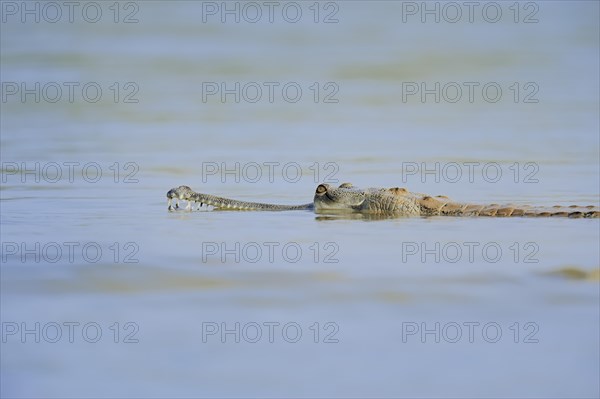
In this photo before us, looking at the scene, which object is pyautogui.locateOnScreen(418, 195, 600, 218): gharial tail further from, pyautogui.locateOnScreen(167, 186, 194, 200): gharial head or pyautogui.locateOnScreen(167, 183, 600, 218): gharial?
pyautogui.locateOnScreen(167, 186, 194, 200): gharial head

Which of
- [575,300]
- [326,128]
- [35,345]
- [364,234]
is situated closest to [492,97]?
[326,128]

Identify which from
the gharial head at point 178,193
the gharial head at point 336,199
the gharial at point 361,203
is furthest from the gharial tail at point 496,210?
the gharial head at point 178,193

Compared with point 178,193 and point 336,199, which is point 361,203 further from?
point 178,193

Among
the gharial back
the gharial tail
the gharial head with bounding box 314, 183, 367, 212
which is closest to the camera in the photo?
the gharial tail

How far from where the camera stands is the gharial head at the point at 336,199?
39.6 ft

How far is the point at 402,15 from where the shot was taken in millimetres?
33156

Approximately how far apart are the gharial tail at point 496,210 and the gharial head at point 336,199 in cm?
62

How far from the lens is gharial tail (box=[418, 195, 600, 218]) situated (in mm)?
11164

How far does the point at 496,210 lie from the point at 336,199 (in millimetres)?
1583

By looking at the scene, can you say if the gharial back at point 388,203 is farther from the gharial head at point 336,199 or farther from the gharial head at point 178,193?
the gharial head at point 178,193

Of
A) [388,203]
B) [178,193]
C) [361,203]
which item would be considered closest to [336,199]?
[361,203]

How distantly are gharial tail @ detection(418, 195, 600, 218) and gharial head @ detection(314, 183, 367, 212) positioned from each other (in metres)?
0.62

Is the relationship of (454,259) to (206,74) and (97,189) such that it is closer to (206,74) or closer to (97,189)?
(97,189)

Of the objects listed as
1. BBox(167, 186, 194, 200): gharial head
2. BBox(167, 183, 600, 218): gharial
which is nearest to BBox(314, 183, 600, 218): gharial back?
BBox(167, 183, 600, 218): gharial
